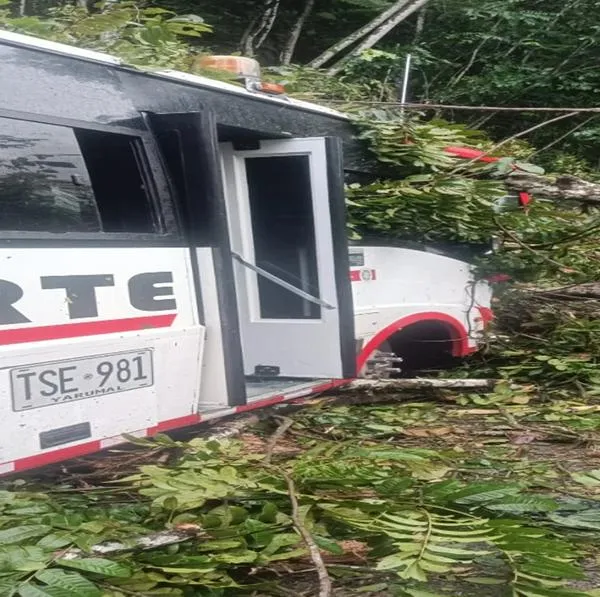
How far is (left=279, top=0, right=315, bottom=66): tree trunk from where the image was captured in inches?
560

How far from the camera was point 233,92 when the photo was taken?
4.98 m

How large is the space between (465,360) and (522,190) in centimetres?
175

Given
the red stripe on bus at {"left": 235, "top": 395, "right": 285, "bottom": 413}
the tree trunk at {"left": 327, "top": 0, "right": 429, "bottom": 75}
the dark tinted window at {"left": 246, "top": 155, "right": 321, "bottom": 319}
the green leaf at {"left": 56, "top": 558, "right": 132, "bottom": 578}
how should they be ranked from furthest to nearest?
the tree trunk at {"left": 327, "top": 0, "right": 429, "bottom": 75} → the dark tinted window at {"left": 246, "top": 155, "right": 321, "bottom": 319} → the red stripe on bus at {"left": 235, "top": 395, "right": 285, "bottom": 413} → the green leaf at {"left": 56, "top": 558, "right": 132, "bottom": 578}

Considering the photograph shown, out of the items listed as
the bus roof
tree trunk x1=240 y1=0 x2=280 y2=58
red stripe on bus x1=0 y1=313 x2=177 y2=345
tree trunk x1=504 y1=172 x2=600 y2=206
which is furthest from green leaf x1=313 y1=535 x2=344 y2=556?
tree trunk x1=240 y1=0 x2=280 y2=58

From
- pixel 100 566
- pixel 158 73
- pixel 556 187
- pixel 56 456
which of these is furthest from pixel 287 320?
pixel 100 566

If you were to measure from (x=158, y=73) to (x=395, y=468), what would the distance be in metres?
2.44

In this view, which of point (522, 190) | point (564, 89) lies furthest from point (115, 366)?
point (564, 89)

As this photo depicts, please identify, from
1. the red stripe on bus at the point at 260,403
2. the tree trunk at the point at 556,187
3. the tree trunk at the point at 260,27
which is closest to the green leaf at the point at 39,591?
the red stripe on bus at the point at 260,403

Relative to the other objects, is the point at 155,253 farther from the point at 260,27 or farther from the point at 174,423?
the point at 260,27

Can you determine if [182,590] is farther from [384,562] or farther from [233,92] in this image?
[233,92]

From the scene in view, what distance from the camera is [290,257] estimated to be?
557cm

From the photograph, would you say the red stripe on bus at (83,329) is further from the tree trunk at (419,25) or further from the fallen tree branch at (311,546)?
the tree trunk at (419,25)

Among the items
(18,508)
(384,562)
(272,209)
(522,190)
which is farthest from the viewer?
(522,190)

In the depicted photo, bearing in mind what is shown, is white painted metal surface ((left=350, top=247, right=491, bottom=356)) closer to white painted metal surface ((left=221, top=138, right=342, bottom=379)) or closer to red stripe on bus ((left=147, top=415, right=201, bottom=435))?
white painted metal surface ((left=221, top=138, right=342, bottom=379))
